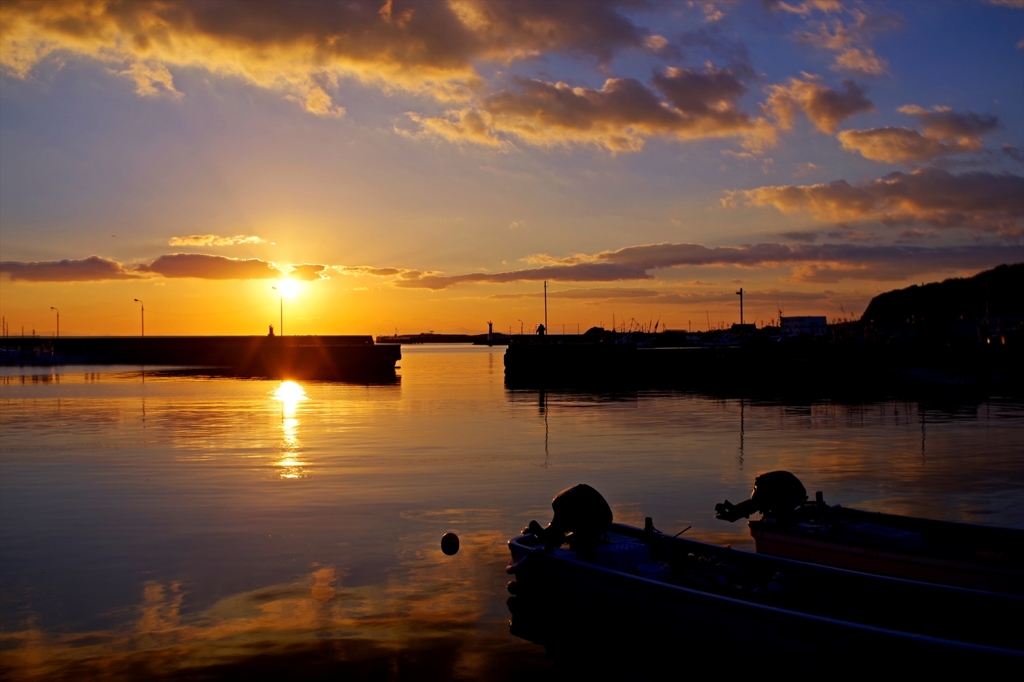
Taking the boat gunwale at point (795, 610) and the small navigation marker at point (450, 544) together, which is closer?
the boat gunwale at point (795, 610)

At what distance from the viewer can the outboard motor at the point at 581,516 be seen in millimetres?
12211

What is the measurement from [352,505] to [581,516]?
9771 millimetres

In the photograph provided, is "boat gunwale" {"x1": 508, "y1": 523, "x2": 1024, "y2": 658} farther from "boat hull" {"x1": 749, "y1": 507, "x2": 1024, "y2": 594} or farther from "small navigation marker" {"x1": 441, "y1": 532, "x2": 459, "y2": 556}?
"small navigation marker" {"x1": 441, "y1": 532, "x2": 459, "y2": 556}

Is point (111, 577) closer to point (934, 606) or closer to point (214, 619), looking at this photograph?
point (214, 619)

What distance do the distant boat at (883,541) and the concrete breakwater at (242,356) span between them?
274 ft

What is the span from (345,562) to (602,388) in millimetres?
52942

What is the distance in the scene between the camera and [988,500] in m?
20.1

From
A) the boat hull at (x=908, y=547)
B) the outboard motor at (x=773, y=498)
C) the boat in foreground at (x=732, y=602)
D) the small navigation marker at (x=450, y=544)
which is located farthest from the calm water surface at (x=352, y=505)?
the boat hull at (x=908, y=547)

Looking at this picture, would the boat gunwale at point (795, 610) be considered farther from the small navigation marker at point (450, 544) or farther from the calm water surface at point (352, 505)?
the small navigation marker at point (450, 544)

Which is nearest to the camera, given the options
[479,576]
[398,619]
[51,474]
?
[398,619]

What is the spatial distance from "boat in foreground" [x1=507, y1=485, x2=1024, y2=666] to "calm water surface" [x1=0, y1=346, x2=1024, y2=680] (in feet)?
3.53

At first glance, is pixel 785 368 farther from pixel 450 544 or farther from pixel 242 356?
pixel 242 356

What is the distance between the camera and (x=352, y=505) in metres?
20.5

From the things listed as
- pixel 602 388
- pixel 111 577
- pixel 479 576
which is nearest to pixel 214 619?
pixel 111 577
